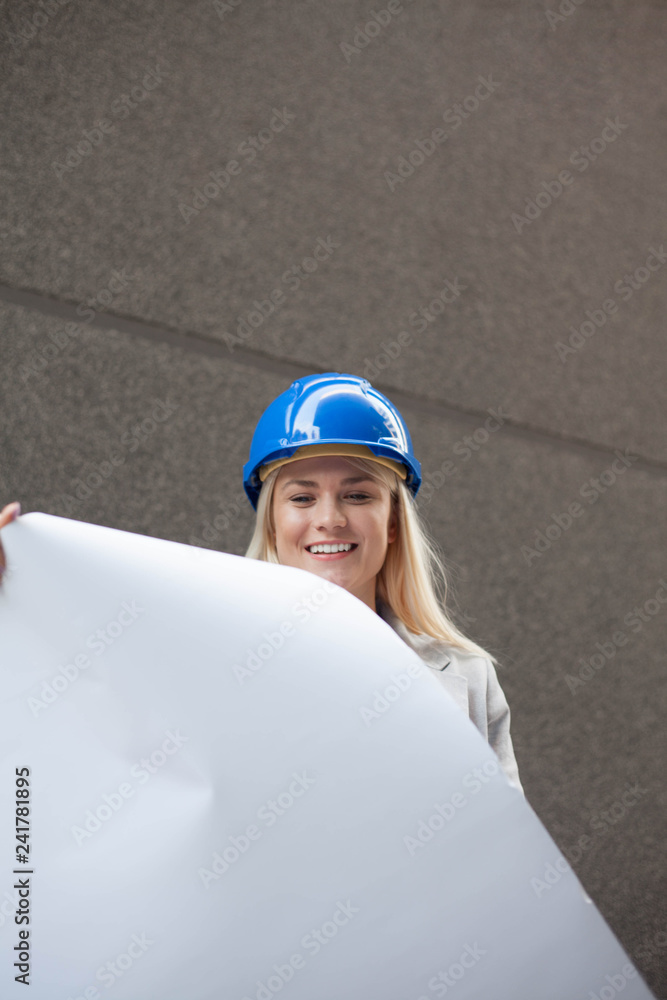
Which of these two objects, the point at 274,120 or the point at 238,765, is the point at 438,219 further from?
the point at 238,765

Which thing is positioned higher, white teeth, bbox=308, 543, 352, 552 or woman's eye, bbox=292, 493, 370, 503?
woman's eye, bbox=292, 493, 370, 503

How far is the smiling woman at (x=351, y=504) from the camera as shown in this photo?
3.19 ft

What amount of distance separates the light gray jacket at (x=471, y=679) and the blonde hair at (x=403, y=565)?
11 millimetres

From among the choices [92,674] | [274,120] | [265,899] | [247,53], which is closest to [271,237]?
[274,120]

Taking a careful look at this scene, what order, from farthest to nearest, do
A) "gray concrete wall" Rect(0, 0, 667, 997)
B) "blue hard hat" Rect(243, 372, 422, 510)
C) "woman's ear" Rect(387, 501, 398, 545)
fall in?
"gray concrete wall" Rect(0, 0, 667, 997) < "woman's ear" Rect(387, 501, 398, 545) < "blue hard hat" Rect(243, 372, 422, 510)

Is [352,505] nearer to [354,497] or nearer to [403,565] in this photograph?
[354,497]

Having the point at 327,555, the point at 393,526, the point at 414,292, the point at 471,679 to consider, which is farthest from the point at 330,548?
the point at 414,292

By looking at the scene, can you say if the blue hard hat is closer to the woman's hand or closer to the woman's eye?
the woman's eye

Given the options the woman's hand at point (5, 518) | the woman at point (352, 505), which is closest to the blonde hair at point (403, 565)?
the woman at point (352, 505)

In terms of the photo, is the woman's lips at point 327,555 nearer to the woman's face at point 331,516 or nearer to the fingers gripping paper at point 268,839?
the woman's face at point 331,516

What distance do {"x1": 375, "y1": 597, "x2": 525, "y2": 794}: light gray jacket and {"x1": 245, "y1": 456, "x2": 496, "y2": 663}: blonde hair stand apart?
1cm

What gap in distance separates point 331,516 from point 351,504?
0.13 ft

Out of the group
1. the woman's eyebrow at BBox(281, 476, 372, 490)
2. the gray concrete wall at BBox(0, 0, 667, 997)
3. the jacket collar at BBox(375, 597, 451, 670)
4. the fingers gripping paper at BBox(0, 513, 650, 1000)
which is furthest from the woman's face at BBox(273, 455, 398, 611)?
the gray concrete wall at BBox(0, 0, 667, 997)

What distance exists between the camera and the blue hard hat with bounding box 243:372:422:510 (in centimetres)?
96
